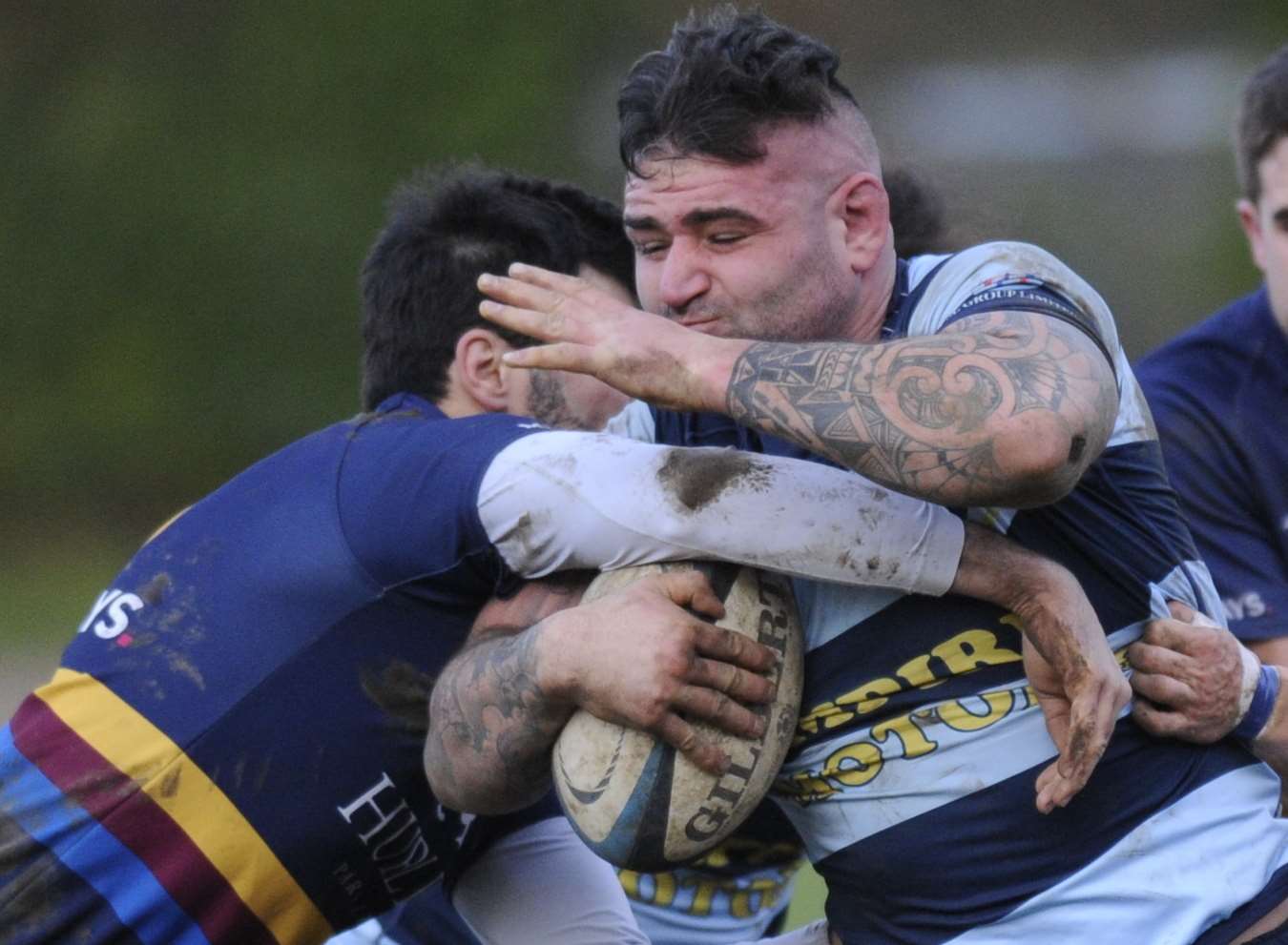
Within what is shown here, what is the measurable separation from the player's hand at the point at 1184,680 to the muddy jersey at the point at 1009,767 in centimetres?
4

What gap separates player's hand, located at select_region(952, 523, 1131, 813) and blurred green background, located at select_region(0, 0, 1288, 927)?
1316 centimetres

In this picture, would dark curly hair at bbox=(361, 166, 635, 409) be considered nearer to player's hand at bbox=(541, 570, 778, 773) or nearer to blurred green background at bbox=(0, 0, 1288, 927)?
player's hand at bbox=(541, 570, 778, 773)

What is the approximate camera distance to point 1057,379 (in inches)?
107

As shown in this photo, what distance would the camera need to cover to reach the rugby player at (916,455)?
108 inches

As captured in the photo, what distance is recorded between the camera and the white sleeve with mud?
2932 mm

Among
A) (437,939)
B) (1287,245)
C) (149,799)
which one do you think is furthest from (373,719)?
(1287,245)

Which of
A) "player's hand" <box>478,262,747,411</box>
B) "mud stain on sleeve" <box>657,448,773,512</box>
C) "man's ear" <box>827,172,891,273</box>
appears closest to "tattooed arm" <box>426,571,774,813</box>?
"mud stain on sleeve" <box>657,448,773,512</box>

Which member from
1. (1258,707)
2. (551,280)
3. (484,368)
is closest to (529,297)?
(551,280)

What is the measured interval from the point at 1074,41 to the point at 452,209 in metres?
15.1

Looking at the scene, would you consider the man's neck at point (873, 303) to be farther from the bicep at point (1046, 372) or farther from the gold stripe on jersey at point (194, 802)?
the gold stripe on jersey at point (194, 802)

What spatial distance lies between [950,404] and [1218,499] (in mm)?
2175

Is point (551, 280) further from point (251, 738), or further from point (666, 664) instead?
point (251, 738)

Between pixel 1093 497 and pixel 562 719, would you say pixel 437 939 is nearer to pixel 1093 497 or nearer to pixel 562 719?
pixel 562 719

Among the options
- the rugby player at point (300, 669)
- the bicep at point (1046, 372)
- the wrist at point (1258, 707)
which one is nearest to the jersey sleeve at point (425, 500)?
the rugby player at point (300, 669)
